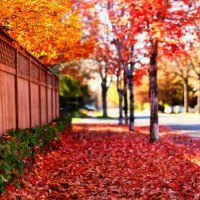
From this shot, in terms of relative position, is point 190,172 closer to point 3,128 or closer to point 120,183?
point 120,183

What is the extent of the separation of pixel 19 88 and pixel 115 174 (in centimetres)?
365

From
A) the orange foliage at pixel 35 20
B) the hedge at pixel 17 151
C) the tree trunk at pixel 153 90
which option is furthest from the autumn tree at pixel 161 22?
the hedge at pixel 17 151

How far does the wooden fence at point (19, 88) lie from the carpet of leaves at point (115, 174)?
1264 mm

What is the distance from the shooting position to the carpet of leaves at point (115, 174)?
7559 mm

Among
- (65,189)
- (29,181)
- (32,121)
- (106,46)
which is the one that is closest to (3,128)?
(29,181)

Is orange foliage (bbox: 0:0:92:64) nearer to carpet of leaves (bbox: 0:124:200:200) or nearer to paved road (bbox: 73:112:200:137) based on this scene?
carpet of leaves (bbox: 0:124:200:200)

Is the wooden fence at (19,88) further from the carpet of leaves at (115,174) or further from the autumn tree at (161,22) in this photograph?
the autumn tree at (161,22)

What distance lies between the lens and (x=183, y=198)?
704 centimetres

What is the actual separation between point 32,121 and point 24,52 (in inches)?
93.9

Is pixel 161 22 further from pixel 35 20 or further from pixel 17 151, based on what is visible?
pixel 17 151

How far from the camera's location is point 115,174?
952cm

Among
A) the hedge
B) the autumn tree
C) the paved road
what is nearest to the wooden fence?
the hedge

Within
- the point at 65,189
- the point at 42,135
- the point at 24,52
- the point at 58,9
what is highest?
the point at 58,9

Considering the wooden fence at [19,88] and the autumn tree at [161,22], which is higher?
the autumn tree at [161,22]
